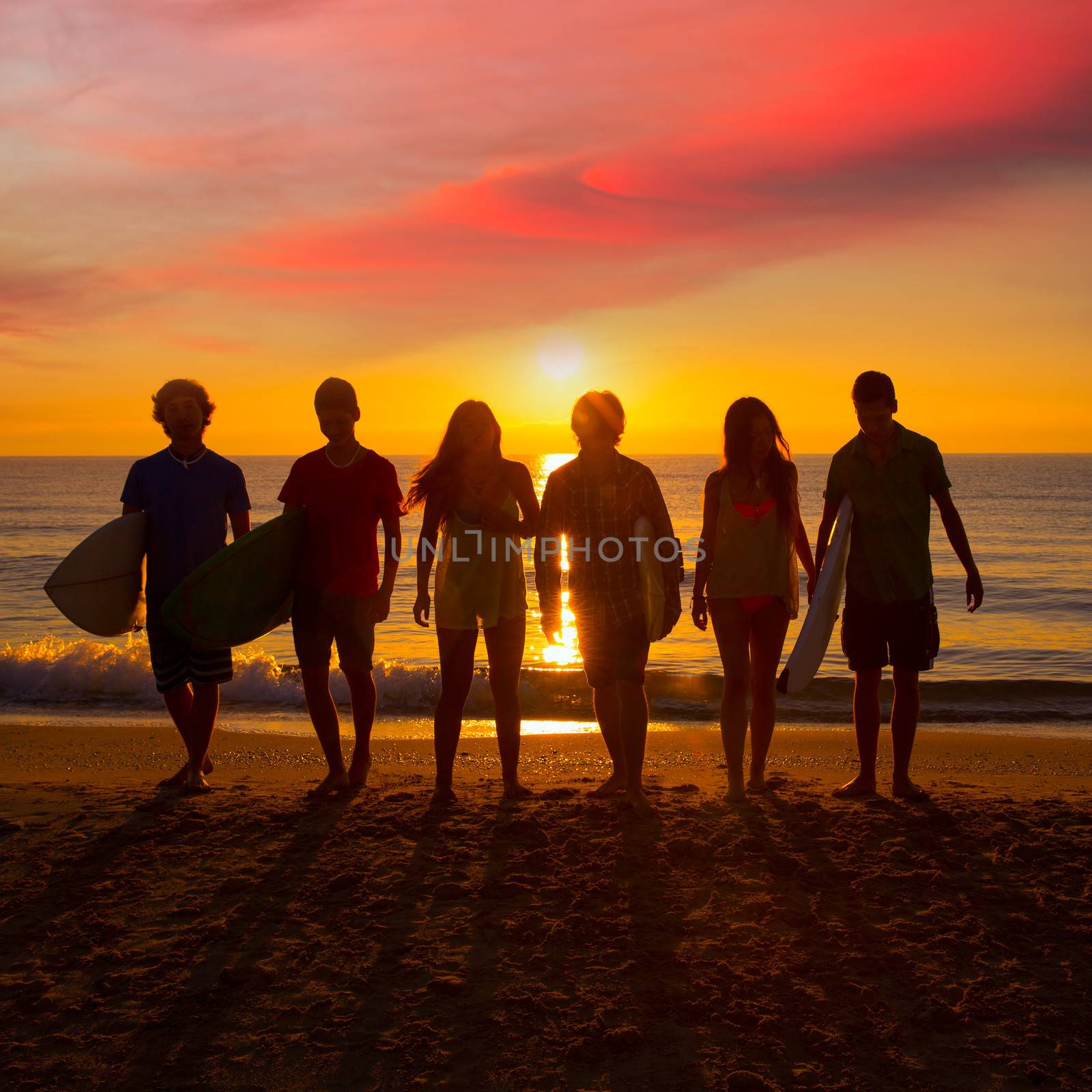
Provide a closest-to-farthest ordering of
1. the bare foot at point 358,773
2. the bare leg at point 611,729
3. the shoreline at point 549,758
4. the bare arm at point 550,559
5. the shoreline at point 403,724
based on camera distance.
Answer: the bare arm at point 550,559
the bare leg at point 611,729
the bare foot at point 358,773
the shoreline at point 549,758
the shoreline at point 403,724

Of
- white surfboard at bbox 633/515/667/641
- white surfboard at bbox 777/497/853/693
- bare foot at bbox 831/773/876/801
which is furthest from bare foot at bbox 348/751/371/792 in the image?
bare foot at bbox 831/773/876/801

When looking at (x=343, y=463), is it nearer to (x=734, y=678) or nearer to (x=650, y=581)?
(x=650, y=581)

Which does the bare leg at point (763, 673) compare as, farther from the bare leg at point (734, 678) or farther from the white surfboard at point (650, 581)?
the white surfboard at point (650, 581)

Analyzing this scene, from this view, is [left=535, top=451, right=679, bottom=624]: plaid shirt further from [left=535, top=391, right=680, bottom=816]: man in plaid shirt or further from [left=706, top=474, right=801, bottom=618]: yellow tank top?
[left=706, top=474, right=801, bottom=618]: yellow tank top

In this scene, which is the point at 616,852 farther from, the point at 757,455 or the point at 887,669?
the point at 887,669

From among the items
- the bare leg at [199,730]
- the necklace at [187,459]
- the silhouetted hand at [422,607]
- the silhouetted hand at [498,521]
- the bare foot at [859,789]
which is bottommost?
the bare foot at [859,789]

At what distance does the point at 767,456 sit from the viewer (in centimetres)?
476

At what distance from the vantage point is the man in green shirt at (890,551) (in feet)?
15.4

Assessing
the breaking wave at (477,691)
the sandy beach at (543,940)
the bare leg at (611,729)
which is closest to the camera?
the sandy beach at (543,940)

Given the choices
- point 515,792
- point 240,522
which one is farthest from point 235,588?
point 515,792

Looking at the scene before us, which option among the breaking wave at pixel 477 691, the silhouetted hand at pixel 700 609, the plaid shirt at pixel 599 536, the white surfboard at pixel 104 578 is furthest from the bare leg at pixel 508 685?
the breaking wave at pixel 477 691

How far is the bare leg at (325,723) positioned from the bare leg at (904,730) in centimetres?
269

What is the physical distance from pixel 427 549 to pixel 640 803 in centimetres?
153

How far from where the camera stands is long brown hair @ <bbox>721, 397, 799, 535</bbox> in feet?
15.5
